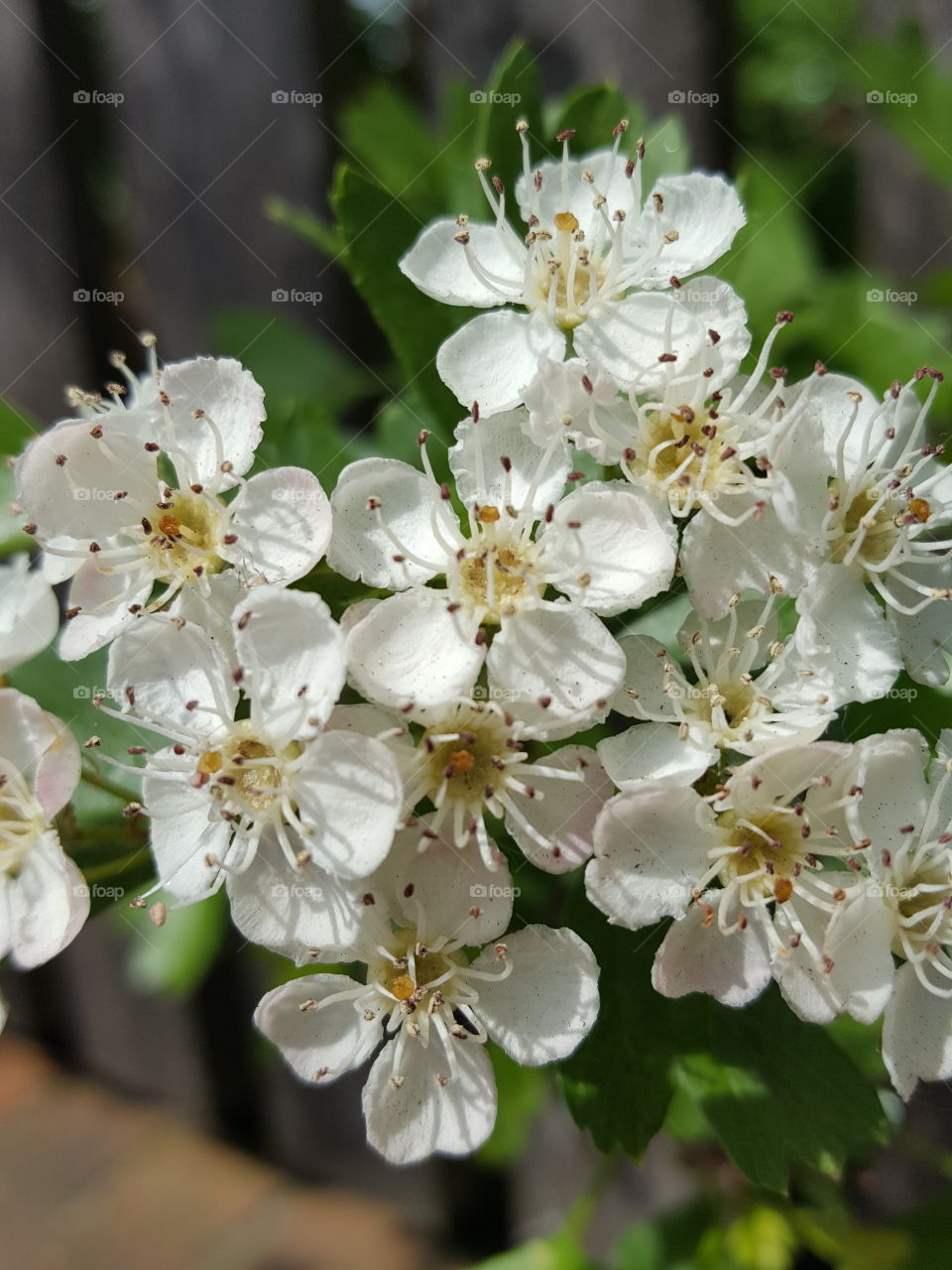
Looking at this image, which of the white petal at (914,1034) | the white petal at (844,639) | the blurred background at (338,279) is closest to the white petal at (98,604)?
the blurred background at (338,279)

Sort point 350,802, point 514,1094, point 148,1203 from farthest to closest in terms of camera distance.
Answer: point 148,1203 < point 514,1094 < point 350,802

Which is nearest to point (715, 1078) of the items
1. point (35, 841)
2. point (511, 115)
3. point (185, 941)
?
point (35, 841)

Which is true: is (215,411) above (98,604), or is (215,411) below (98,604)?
above

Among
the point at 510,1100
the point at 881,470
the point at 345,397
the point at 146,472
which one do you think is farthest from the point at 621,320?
the point at 510,1100

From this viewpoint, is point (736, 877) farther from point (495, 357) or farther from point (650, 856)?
point (495, 357)

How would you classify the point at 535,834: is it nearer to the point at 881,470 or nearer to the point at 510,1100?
the point at 881,470

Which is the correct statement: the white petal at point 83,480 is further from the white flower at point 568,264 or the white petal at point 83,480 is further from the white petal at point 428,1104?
the white petal at point 428,1104
